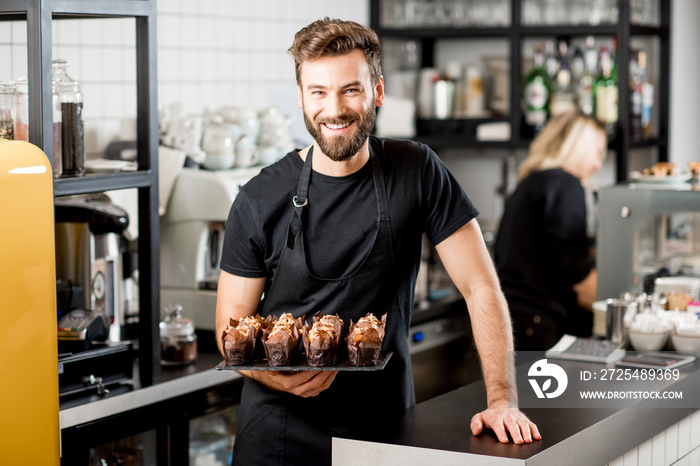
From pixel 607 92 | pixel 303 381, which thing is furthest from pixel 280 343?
pixel 607 92

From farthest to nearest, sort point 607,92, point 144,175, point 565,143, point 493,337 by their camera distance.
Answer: point 607,92
point 565,143
point 144,175
point 493,337

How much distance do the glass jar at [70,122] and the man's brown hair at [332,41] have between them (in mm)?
673

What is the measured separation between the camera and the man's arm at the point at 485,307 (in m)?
2.12

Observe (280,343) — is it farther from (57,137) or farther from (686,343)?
(686,343)

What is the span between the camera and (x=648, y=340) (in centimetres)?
278

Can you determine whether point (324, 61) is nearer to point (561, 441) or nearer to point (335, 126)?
point (335, 126)

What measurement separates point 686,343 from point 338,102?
1.32 meters

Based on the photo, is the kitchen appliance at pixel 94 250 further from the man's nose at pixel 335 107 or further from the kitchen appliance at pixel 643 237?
the kitchen appliance at pixel 643 237

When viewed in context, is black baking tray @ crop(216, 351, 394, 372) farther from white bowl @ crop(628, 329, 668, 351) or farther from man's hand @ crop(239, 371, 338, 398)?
white bowl @ crop(628, 329, 668, 351)

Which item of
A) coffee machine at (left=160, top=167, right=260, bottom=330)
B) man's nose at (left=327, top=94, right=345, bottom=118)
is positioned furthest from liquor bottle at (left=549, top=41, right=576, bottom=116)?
man's nose at (left=327, top=94, right=345, bottom=118)

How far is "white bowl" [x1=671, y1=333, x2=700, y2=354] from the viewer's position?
2.76 metres

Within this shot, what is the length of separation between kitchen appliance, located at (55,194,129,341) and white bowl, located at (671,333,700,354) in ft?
5.23

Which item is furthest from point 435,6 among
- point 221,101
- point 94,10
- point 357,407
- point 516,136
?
point 357,407

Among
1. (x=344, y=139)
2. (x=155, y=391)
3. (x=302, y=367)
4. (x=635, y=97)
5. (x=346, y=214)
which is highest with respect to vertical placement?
(x=635, y=97)
